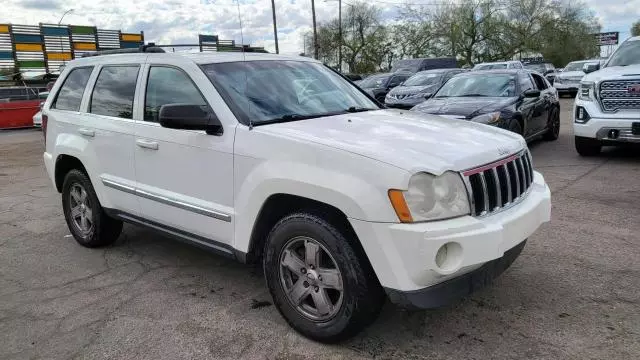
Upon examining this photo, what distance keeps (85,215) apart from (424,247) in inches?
144

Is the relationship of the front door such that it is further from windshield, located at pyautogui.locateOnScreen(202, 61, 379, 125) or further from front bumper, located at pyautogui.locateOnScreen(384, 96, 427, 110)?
front bumper, located at pyautogui.locateOnScreen(384, 96, 427, 110)

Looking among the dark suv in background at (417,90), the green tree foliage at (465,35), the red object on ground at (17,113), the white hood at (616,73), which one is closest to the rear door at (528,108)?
the white hood at (616,73)

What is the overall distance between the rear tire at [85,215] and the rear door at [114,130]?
0.77 feet

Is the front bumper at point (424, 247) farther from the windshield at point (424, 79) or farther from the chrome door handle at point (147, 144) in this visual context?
the windshield at point (424, 79)

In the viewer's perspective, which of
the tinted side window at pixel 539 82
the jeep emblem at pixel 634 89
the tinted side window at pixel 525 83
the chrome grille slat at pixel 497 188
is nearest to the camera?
the chrome grille slat at pixel 497 188

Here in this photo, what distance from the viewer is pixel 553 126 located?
36.4ft

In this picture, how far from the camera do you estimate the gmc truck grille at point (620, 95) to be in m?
7.94

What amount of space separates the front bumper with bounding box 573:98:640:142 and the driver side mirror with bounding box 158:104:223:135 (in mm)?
6779

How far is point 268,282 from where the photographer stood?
3.39m

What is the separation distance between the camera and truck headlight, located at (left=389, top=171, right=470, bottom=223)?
2.74m

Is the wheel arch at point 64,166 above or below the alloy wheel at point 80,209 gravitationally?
above

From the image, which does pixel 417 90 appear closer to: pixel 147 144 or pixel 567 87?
pixel 147 144

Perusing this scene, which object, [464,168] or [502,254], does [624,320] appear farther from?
[464,168]

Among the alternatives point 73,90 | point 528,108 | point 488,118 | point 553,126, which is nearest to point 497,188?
point 73,90
